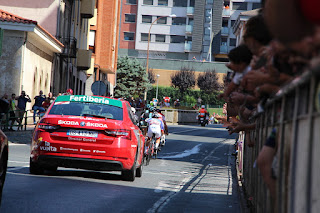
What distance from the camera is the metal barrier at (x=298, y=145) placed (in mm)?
3662

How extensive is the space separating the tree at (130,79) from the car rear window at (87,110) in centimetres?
7711

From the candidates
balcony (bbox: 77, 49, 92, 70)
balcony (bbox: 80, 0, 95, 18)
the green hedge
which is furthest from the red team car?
the green hedge

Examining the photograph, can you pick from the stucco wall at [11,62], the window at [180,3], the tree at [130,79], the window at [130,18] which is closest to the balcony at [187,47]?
the window at [180,3]

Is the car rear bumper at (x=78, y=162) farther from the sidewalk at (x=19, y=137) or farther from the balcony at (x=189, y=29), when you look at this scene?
the balcony at (x=189, y=29)

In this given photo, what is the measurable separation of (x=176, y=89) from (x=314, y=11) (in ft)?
333

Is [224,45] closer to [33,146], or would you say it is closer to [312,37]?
[33,146]

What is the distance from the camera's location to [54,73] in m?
43.4

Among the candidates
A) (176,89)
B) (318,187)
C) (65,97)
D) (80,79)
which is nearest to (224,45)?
(176,89)

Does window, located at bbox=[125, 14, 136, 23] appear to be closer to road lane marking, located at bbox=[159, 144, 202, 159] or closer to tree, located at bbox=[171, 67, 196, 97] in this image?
tree, located at bbox=[171, 67, 196, 97]

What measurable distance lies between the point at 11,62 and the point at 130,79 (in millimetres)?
57671

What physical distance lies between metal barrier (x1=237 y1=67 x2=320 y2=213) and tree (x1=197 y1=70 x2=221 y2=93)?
317ft

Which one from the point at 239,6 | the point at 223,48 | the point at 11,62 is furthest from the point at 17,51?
the point at 239,6

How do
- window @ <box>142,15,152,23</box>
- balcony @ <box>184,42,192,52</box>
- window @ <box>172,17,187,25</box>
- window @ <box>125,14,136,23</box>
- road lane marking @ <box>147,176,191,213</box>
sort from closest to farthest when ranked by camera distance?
road lane marking @ <box>147,176,191,213</box> < balcony @ <box>184,42,192,52</box> < window @ <box>172,17,187,25</box> < window @ <box>142,15,152,23</box> < window @ <box>125,14,136,23</box>

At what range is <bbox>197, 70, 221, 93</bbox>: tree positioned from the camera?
102375 millimetres
